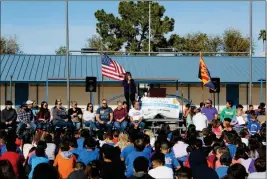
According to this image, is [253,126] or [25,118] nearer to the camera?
[253,126]

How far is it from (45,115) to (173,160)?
38.5 feet

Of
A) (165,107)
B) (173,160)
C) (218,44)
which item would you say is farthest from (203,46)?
(173,160)

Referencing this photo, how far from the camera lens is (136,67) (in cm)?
3612

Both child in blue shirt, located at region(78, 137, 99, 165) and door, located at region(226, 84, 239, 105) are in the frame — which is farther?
door, located at region(226, 84, 239, 105)

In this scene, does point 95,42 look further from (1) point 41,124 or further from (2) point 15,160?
(2) point 15,160

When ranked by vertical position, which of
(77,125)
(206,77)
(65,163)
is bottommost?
(77,125)

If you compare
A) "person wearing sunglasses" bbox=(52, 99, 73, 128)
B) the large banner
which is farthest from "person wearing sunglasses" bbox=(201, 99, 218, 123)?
"person wearing sunglasses" bbox=(52, 99, 73, 128)

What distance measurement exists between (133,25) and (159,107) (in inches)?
1730

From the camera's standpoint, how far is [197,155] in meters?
9.56

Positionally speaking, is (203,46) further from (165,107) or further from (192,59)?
(165,107)

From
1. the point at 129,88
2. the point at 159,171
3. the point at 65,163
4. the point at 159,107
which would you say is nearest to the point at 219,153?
the point at 159,171

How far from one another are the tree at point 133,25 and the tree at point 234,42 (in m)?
7.78

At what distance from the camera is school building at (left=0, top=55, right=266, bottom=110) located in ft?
113

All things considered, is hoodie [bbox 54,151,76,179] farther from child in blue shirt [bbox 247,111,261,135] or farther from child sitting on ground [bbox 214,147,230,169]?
child in blue shirt [bbox 247,111,261,135]
